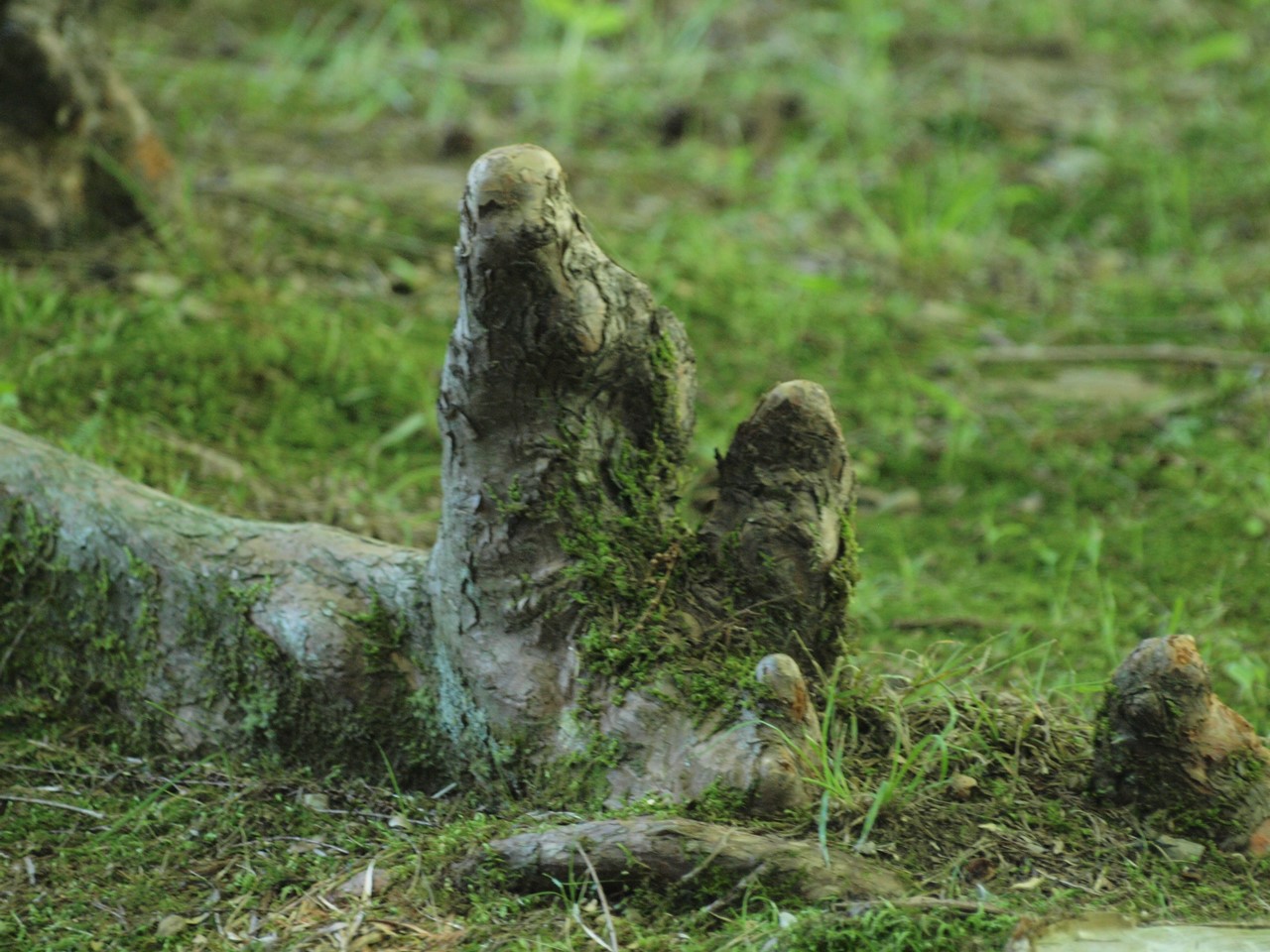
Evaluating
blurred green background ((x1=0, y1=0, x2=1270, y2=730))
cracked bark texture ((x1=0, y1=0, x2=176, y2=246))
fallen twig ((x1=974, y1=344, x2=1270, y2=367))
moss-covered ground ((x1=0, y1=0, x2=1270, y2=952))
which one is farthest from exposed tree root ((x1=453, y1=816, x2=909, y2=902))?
fallen twig ((x1=974, y1=344, x2=1270, y2=367))

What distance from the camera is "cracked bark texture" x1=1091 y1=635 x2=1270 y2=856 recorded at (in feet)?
6.32

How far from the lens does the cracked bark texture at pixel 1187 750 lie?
1928 mm

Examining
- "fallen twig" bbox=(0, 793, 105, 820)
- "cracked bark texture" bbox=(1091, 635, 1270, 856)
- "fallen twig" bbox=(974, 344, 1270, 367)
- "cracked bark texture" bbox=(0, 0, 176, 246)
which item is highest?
"cracked bark texture" bbox=(0, 0, 176, 246)

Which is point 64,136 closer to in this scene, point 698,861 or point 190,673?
point 190,673

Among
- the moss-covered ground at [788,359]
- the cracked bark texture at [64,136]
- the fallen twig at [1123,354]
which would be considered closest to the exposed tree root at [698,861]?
the moss-covered ground at [788,359]

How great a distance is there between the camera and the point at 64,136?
3.77 m

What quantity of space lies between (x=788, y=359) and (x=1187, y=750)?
269 cm

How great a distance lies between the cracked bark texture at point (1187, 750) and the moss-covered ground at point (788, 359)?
0.06 m

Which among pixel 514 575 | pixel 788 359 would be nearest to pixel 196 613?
pixel 514 575

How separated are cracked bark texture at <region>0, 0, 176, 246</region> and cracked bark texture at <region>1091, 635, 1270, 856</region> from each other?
3.35 meters

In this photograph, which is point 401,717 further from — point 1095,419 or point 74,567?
point 1095,419

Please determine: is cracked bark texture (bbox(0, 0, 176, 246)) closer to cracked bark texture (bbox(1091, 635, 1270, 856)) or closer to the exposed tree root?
the exposed tree root

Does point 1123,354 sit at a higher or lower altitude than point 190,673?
higher

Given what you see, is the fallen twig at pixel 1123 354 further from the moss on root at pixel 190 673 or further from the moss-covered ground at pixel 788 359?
the moss on root at pixel 190 673
